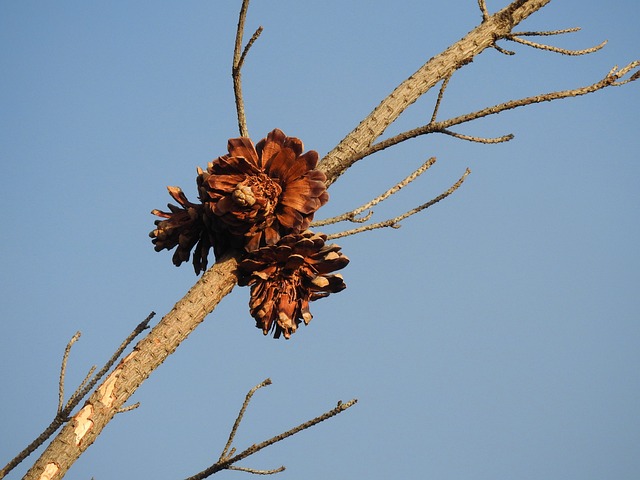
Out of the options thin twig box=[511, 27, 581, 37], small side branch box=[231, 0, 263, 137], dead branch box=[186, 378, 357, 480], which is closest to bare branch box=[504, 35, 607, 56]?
thin twig box=[511, 27, 581, 37]

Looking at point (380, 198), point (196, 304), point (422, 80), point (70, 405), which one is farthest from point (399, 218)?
point (70, 405)

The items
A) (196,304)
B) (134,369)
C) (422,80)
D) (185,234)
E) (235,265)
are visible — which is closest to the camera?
(134,369)

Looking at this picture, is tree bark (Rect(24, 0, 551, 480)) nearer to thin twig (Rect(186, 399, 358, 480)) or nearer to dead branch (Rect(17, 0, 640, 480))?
dead branch (Rect(17, 0, 640, 480))

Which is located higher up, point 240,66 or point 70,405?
point 240,66

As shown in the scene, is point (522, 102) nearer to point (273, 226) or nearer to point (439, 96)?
point (439, 96)

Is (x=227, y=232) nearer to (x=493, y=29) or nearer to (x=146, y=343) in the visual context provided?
(x=146, y=343)

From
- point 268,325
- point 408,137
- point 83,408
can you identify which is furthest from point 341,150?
point 83,408

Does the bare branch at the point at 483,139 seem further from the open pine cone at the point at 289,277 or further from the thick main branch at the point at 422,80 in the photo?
the open pine cone at the point at 289,277
